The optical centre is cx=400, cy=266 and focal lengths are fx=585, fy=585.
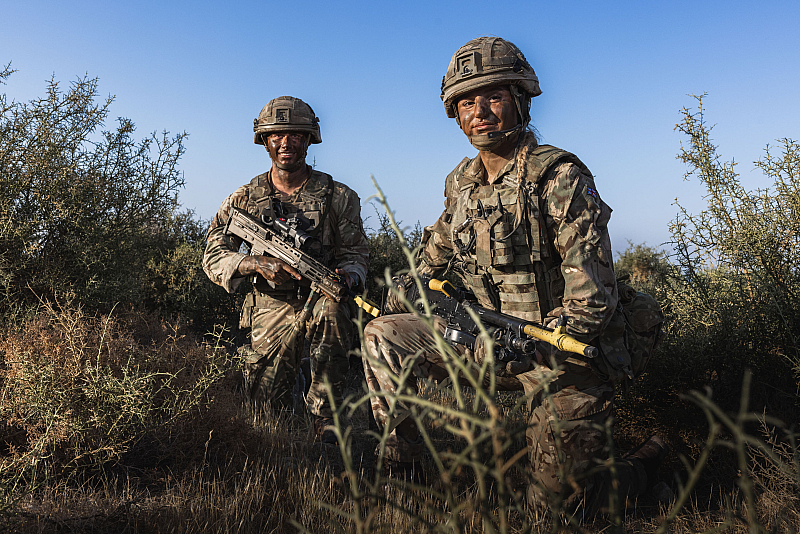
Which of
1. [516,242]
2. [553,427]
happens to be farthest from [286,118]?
[553,427]

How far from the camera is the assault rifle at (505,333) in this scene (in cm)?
305

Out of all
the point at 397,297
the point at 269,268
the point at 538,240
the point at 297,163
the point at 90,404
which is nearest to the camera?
the point at 90,404

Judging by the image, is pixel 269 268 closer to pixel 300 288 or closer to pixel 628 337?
pixel 300 288

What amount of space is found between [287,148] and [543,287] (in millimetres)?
2751

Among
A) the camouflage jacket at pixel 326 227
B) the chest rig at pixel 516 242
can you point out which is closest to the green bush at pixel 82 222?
the camouflage jacket at pixel 326 227

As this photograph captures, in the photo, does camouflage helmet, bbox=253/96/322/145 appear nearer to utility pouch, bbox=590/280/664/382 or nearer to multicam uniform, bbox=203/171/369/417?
multicam uniform, bbox=203/171/369/417

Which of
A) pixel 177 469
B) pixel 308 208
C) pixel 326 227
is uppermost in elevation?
pixel 308 208

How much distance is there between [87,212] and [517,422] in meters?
5.27

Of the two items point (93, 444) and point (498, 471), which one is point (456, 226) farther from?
point (498, 471)

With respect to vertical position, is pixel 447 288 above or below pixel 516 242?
below

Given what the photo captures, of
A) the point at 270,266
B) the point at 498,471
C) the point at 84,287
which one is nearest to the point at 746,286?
the point at 270,266

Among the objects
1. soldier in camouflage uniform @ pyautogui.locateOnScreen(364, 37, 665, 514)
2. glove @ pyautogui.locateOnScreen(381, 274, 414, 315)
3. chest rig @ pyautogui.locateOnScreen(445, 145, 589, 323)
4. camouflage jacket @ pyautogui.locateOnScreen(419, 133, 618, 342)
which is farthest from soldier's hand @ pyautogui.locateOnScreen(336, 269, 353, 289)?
chest rig @ pyautogui.locateOnScreen(445, 145, 589, 323)

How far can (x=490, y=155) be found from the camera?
3.92 meters

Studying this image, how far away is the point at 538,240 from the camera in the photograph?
11.8 ft
